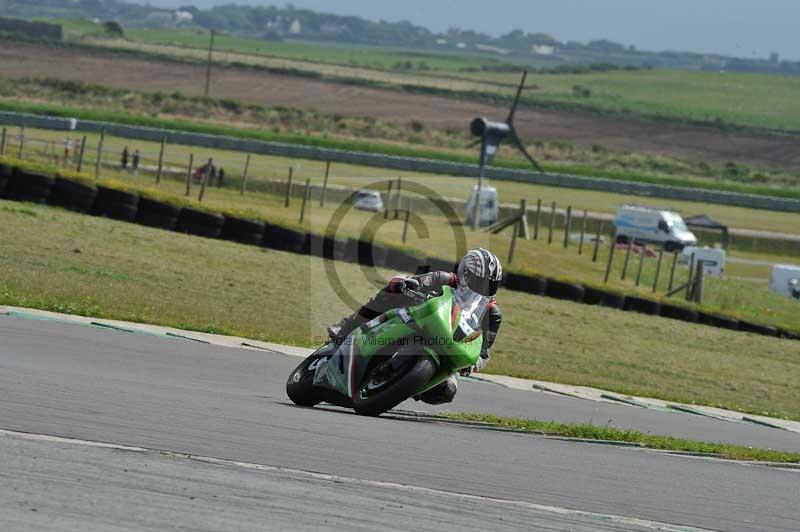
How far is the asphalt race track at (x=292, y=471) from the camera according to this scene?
5.52 meters

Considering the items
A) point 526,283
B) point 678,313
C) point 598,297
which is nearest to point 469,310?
point 526,283

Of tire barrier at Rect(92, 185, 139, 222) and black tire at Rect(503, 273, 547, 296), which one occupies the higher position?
tire barrier at Rect(92, 185, 139, 222)

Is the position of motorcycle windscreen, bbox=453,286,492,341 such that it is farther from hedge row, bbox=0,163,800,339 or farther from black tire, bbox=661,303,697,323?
black tire, bbox=661,303,697,323

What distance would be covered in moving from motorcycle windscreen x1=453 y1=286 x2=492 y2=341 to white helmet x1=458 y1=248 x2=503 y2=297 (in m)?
0.05

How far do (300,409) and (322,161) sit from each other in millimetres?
58379

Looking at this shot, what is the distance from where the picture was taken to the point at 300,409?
383 inches

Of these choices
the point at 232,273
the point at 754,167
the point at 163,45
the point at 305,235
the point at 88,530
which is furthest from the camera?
the point at 163,45

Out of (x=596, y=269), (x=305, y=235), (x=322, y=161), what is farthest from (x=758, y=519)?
(x=322, y=161)

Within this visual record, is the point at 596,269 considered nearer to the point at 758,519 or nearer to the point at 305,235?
the point at 305,235

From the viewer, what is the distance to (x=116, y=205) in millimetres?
25156

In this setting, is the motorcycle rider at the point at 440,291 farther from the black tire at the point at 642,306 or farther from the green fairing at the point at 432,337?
the black tire at the point at 642,306

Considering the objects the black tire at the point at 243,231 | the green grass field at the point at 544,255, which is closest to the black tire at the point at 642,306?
the green grass field at the point at 544,255

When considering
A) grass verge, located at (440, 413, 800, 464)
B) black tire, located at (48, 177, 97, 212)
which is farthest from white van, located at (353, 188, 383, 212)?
grass verge, located at (440, 413, 800, 464)

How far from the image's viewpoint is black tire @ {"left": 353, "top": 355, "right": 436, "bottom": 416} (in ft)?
29.5
